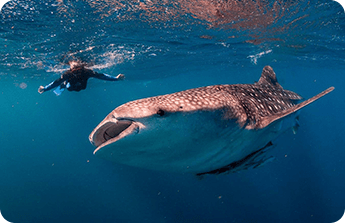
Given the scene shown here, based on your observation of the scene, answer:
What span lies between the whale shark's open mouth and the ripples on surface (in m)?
6.02

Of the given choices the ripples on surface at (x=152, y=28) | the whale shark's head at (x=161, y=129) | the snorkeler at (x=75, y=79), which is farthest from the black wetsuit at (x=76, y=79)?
the whale shark's head at (x=161, y=129)

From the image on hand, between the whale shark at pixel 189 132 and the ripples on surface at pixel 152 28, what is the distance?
18.4ft

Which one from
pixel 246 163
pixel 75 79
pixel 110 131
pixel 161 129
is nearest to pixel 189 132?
pixel 161 129

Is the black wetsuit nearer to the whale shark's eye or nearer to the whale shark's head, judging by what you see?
the whale shark's head

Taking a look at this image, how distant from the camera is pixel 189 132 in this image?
90.0 inches

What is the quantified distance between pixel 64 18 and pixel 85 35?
1895mm

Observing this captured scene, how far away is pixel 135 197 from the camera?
1828cm

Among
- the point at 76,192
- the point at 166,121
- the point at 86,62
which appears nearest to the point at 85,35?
the point at 86,62

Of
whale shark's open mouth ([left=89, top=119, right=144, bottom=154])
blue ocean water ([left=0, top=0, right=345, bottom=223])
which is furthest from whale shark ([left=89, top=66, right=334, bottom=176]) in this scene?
blue ocean water ([left=0, top=0, right=345, bottom=223])

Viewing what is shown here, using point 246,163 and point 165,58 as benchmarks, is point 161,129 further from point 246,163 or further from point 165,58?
point 165,58

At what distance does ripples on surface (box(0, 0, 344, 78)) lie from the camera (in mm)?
7371

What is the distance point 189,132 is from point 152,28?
28.8ft

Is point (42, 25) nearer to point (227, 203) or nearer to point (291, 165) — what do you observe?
point (227, 203)

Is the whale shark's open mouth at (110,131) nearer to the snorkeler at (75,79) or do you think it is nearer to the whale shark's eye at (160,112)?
the whale shark's eye at (160,112)
